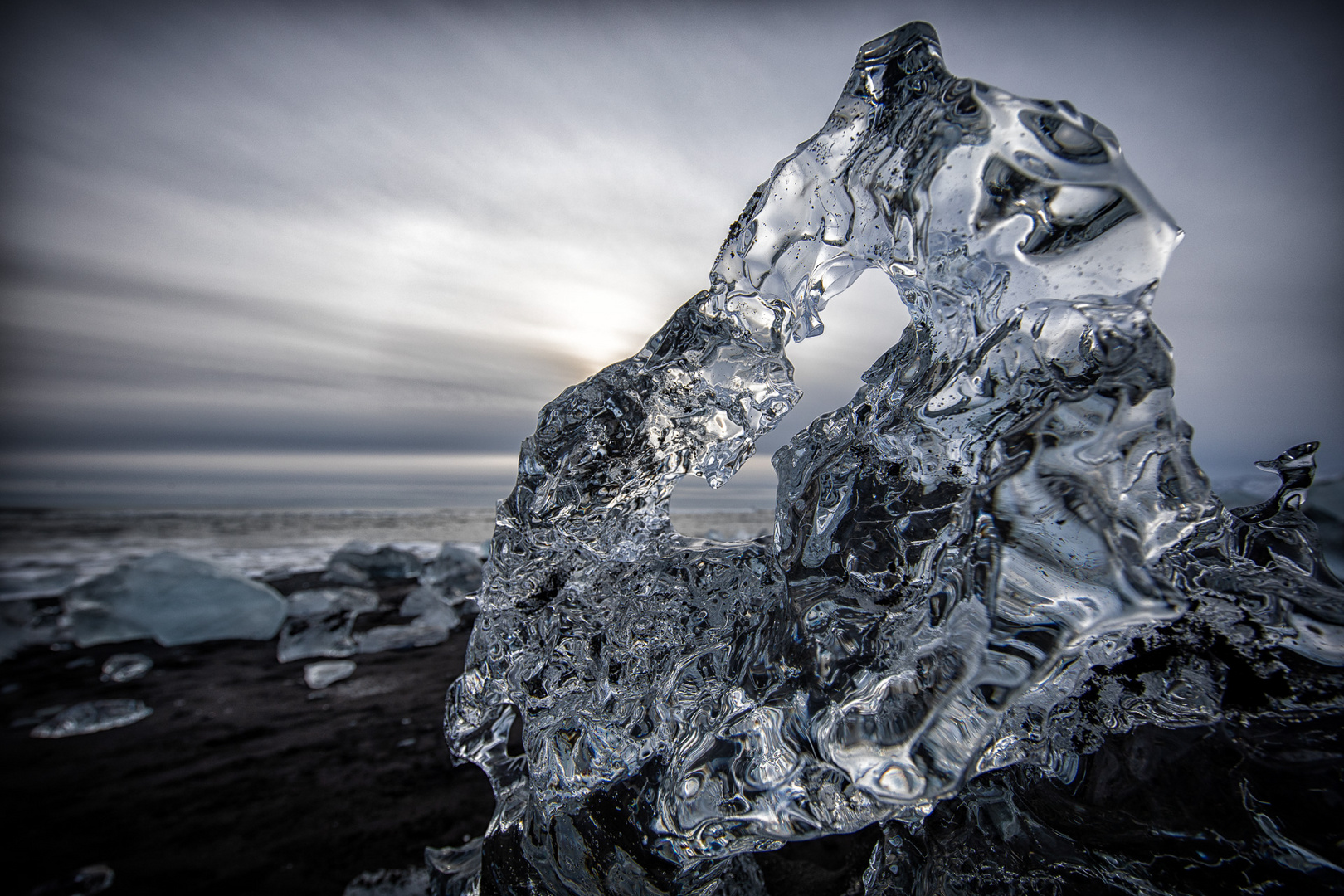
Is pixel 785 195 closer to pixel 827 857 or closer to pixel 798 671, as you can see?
pixel 798 671

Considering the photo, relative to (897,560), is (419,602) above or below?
below

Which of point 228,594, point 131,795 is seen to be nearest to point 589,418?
point 131,795

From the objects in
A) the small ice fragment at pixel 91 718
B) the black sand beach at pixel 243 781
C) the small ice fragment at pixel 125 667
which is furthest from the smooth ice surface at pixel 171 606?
the small ice fragment at pixel 91 718

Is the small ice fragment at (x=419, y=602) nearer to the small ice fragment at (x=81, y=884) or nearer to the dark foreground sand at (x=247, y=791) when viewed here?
the dark foreground sand at (x=247, y=791)

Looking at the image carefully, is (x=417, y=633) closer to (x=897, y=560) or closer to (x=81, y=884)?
(x=81, y=884)

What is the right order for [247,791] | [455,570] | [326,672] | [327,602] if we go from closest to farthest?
[247,791]
[326,672]
[327,602]
[455,570]

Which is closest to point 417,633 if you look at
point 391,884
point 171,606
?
point 171,606
